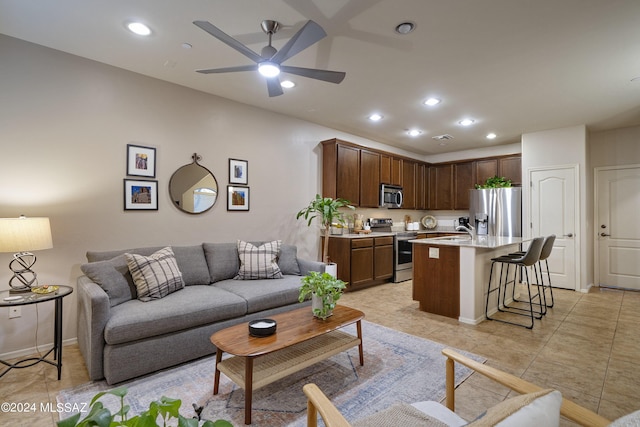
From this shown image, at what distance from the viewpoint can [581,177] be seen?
16.6 feet

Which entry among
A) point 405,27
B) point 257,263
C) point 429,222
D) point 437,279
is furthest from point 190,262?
point 429,222

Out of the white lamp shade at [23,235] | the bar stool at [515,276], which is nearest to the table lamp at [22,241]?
the white lamp shade at [23,235]

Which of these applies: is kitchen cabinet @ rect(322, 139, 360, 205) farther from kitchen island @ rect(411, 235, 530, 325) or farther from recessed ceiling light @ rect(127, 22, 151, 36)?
recessed ceiling light @ rect(127, 22, 151, 36)

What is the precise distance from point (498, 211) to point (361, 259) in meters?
2.86

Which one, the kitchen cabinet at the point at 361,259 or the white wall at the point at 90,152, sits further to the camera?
the kitchen cabinet at the point at 361,259

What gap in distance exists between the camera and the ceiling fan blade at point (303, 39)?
6.67 feet

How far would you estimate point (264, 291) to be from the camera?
10.4 feet

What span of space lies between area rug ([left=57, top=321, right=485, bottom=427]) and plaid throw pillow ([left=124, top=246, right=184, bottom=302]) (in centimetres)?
68

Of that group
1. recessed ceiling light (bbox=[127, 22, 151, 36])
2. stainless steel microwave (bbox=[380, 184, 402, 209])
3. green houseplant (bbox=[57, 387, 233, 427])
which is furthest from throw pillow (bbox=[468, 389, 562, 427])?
Answer: stainless steel microwave (bbox=[380, 184, 402, 209])

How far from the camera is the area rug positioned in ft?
6.63

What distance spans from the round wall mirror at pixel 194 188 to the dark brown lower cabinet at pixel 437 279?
2736 mm

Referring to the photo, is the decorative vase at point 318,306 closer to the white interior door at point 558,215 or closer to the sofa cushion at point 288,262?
the sofa cushion at point 288,262

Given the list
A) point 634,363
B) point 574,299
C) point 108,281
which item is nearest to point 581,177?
point 574,299

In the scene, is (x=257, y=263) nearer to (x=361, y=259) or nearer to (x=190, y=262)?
(x=190, y=262)
